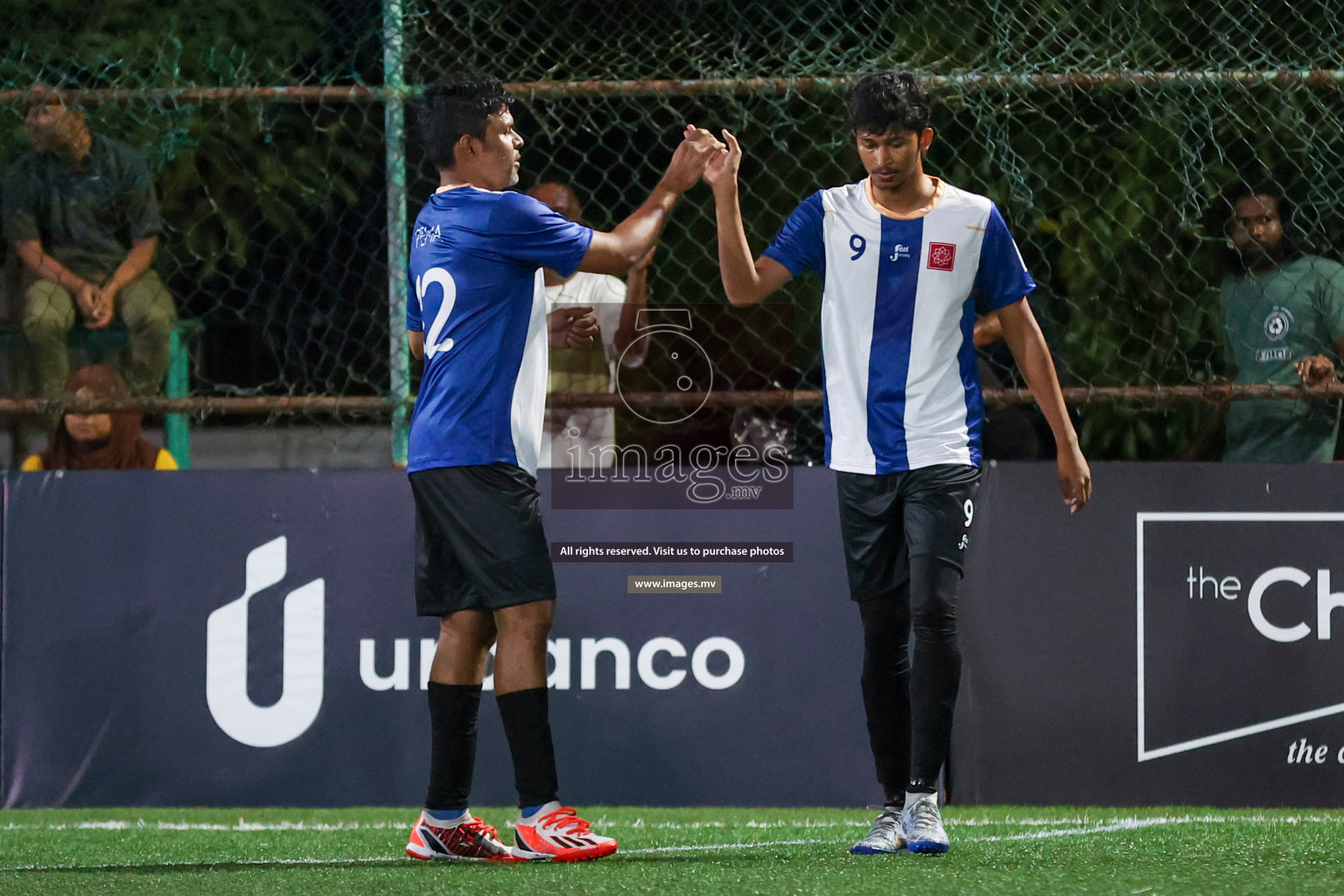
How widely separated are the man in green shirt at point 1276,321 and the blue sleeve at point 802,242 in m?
1.64

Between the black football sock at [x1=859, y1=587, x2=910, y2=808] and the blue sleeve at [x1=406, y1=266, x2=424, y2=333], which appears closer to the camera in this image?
the black football sock at [x1=859, y1=587, x2=910, y2=808]

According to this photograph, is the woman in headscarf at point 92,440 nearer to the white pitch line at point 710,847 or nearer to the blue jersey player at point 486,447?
the blue jersey player at point 486,447

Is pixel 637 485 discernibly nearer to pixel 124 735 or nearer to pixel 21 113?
pixel 124 735

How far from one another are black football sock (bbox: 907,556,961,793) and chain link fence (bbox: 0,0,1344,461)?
4.30 ft

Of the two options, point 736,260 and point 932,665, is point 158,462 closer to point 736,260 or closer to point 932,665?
point 736,260

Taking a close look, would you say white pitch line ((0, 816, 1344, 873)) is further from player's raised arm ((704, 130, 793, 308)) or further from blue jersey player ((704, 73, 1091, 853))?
player's raised arm ((704, 130, 793, 308))

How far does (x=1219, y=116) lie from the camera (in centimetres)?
498

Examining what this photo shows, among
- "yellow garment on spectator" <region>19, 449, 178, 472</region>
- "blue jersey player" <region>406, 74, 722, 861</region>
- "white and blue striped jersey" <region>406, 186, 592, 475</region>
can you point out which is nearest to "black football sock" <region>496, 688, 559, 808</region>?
"blue jersey player" <region>406, 74, 722, 861</region>

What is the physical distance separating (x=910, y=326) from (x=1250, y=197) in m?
1.72

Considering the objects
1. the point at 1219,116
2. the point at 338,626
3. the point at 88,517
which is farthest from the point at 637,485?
the point at 1219,116

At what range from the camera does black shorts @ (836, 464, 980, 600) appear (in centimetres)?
371

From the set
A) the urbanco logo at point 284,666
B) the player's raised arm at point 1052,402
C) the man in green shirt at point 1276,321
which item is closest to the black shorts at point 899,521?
the player's raised arm at point 1052,402

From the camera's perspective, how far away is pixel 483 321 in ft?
12.3

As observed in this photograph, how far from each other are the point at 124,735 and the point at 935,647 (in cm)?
252
